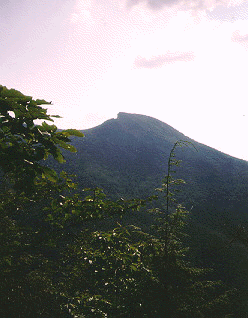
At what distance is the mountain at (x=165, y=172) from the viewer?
49.0m

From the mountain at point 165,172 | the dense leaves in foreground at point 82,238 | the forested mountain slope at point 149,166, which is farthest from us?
the forested mountain slope at point 149,166

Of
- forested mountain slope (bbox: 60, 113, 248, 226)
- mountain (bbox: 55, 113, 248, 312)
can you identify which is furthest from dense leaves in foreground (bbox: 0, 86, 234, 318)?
forested mountain slope (bbox: 60, 113, 248, 226)

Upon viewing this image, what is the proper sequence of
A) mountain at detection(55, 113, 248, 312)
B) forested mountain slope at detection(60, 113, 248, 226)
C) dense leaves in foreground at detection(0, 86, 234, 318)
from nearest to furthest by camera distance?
dense leaves in foreground at detection(0, 86, 234, 318)
mountain at detection(55, 113, 248, 312)
forested mountain slope at detection(60, 113, 248, 226)

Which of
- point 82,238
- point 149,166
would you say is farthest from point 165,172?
point 82,238

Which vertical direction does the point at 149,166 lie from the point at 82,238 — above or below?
below

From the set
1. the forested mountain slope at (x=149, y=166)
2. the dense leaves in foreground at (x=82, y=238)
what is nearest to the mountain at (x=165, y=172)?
the forested mountain slope at (x=149, y=166)

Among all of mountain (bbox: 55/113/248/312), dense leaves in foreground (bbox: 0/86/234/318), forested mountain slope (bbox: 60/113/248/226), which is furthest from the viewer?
forested mountain slope (bbox: 60/113/248/226)

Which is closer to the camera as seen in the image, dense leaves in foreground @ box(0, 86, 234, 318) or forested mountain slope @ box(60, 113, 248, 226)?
dense leaves in foreground @ box(0, 86, 234, 318)

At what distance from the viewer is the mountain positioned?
161ft

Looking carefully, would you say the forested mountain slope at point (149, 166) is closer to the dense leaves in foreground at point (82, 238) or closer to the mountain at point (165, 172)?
the mountain at point (165, 172)

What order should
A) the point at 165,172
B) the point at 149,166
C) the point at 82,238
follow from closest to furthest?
the point at 82,238 < the point at 165,172 < the point at 149,166

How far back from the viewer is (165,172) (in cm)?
8738

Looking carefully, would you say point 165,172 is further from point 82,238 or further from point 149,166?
point 82,238

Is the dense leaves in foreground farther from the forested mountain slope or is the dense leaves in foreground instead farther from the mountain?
the forested mountain slope
